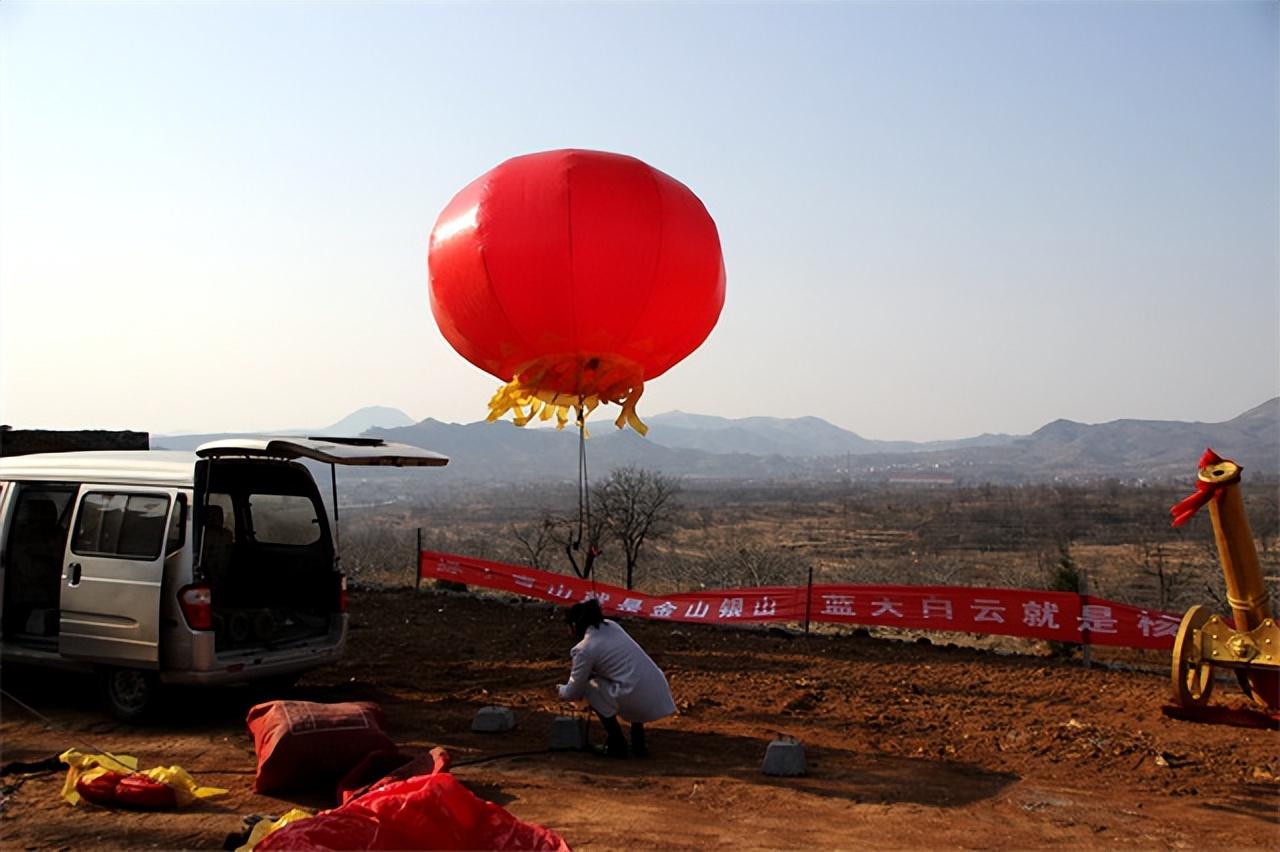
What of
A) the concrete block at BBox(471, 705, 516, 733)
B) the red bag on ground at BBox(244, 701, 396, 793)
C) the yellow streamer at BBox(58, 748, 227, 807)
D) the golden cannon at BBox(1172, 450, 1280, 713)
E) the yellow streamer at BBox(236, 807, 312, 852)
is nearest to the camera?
the yellow streamer at BBox(236, 807, 312, 852)

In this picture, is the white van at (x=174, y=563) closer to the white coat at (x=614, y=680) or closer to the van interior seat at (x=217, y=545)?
the van interior seat at (x=217, y=545)

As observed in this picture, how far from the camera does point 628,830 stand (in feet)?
17.5

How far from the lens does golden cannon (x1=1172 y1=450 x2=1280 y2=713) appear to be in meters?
8.69

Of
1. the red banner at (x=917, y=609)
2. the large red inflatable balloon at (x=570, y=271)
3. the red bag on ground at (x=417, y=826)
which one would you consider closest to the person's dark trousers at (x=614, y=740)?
the large red inflatable balloon at (x=570, y=271)

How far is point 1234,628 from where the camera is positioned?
29.4 feet

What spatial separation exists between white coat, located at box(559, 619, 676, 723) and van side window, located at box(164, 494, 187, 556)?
3.07m

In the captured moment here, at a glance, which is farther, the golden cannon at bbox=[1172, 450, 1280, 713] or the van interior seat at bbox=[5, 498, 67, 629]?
the golden cannon at bbox=[1172, 450, 1280, 713]

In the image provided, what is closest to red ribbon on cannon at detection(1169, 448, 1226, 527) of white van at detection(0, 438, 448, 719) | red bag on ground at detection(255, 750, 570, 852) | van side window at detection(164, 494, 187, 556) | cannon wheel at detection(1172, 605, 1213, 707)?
A: cannon wheel at detection(1172, 605, 1213, 707)

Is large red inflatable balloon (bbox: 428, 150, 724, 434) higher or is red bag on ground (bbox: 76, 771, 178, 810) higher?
large red inflatable balloon (bbox: 428, 150, 724, 434)

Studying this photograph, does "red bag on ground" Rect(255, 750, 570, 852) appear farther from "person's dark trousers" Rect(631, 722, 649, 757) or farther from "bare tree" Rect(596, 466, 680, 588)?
"bare tree" Rect(596, 466, 680, 588)

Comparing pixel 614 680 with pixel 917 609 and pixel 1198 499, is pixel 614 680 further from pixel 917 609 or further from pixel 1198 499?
pixel 917 609

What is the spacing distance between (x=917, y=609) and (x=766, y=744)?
5999 mm

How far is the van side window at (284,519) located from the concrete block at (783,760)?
14.7 feet

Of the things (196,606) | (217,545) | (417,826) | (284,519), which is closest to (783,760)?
(417,826)
